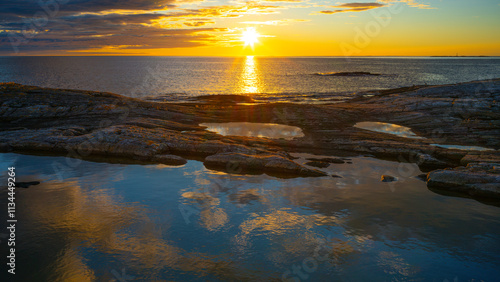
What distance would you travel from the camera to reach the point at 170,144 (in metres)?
25.9

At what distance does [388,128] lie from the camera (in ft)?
109

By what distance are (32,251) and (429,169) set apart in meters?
22.8

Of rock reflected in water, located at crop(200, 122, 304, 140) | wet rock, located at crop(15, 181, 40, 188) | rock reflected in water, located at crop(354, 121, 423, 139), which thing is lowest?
wet rock, located at crop(15, 181, 40, 188)

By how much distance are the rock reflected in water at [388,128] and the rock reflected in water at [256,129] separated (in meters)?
6.95

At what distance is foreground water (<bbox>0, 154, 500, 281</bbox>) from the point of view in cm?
1178

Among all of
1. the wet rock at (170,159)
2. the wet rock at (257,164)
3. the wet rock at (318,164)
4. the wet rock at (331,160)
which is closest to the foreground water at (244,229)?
the wet rock at (257,164)

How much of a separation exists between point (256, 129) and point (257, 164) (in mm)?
11097

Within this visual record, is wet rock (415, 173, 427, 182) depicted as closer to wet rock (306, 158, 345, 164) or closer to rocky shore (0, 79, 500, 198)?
rocky shore (0, 79, 500, 198)

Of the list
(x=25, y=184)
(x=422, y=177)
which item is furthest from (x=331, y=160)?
(x=25, y=184)

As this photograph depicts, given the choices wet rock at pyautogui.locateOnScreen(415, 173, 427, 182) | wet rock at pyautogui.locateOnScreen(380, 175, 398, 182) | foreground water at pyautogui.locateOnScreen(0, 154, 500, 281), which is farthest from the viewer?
wet rock at pyautogui.locateOnScreen(415, 173, 427, 182)

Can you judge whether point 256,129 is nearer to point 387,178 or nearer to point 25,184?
point 387,178

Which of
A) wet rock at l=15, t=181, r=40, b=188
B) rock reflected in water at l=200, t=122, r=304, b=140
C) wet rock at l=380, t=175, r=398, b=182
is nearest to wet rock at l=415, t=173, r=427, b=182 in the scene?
wet rock at l=380, t=175, r=398, b=182

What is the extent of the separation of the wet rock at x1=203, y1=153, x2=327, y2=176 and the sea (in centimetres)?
102

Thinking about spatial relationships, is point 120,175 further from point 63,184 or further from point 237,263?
point 237,263
